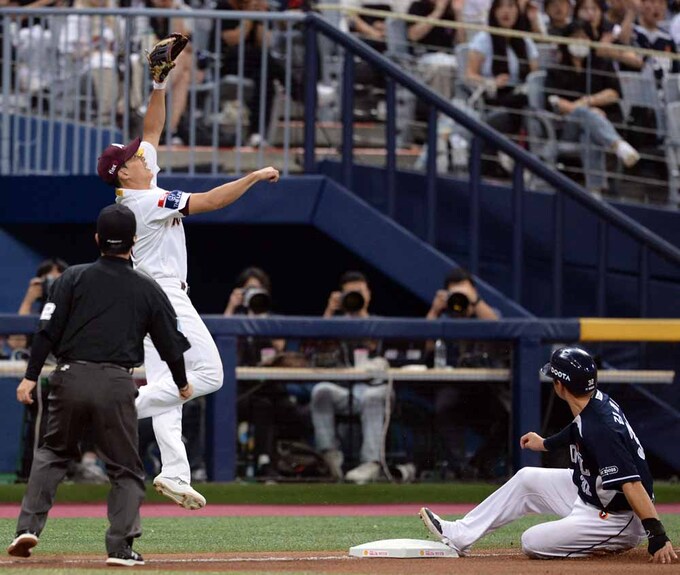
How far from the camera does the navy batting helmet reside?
276 inches

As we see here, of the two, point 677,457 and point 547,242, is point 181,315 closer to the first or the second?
point 677,457

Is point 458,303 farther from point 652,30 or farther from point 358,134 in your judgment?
point 652,30

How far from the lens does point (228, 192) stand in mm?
7516

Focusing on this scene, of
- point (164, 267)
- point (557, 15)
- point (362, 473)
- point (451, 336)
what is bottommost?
point (362, 473)

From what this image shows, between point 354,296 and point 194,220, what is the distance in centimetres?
238

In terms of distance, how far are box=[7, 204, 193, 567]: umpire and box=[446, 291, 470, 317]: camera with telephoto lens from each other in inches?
214

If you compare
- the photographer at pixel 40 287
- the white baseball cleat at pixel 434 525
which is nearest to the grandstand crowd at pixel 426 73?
the photographer at pixel 40 287

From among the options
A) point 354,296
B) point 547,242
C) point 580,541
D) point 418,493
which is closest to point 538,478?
point 580,541

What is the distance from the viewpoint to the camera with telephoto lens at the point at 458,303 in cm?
1162

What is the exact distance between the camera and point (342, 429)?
10.9 meters

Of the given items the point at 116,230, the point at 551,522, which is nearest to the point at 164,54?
the point at 116,230

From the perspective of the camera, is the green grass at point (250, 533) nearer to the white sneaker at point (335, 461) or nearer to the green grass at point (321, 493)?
the green grass at point (321, 493)

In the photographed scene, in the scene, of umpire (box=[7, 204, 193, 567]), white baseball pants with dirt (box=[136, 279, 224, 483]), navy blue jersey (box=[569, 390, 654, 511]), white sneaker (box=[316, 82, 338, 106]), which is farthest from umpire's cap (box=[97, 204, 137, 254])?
white sneaker (box=[316, 82, 338, 106])

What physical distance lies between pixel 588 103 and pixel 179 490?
7149 millimetres
